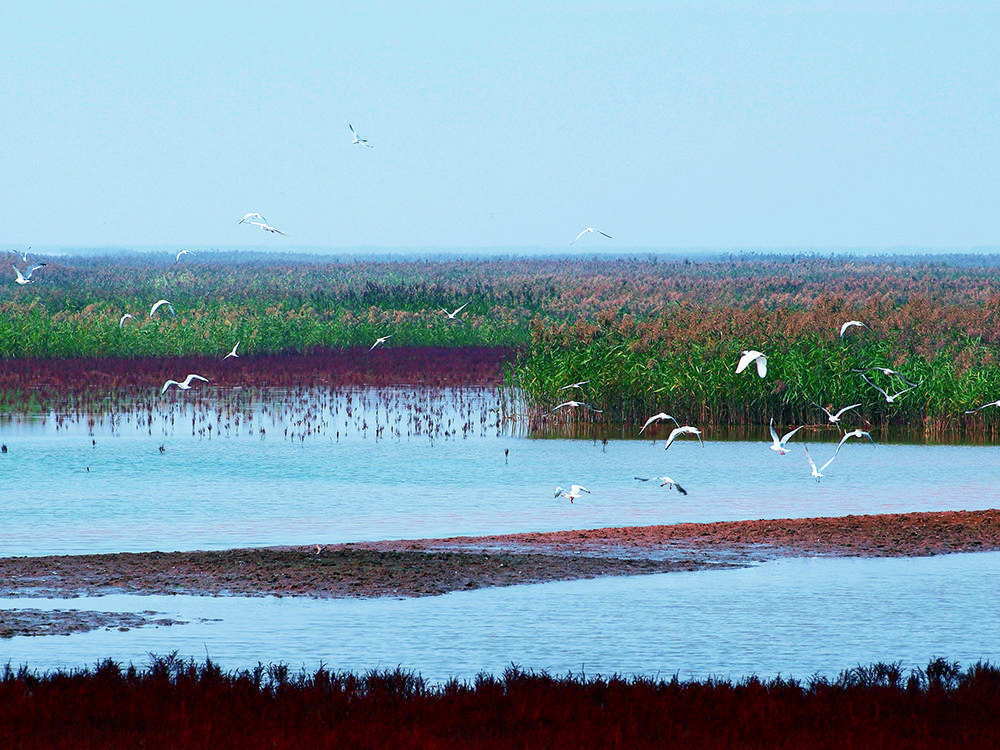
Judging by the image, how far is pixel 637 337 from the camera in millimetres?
40188

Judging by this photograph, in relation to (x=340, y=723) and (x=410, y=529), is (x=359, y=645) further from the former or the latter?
(x=410, y=529)

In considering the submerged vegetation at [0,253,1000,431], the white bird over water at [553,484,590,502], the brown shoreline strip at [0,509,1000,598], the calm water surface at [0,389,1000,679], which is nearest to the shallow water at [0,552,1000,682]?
the calm water surface at [0,389,1000,679]

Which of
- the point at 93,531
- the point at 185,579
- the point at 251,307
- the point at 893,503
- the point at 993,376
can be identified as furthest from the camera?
the point at 251,307

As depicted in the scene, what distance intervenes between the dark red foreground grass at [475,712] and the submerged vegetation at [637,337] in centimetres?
2543

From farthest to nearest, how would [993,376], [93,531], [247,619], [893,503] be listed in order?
[993,376], [893,503], [93,531], [247,619]

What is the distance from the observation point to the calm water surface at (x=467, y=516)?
42.6ft

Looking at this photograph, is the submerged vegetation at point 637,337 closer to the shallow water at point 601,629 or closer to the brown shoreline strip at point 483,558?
the brown shoreline strip at point 483,558

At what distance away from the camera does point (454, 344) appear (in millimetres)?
62094

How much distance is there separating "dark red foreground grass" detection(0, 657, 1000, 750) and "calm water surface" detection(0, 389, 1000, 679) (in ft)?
5.90

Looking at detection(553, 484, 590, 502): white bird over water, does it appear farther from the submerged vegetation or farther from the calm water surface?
the submerged vegetation

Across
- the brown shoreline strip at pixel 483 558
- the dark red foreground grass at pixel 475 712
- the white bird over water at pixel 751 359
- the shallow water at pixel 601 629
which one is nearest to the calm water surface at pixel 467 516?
the shallow water at pixel 601 629

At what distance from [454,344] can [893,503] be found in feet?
126

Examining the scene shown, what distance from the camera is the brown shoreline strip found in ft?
52.2

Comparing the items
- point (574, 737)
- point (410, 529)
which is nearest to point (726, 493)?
point (410, 529)
